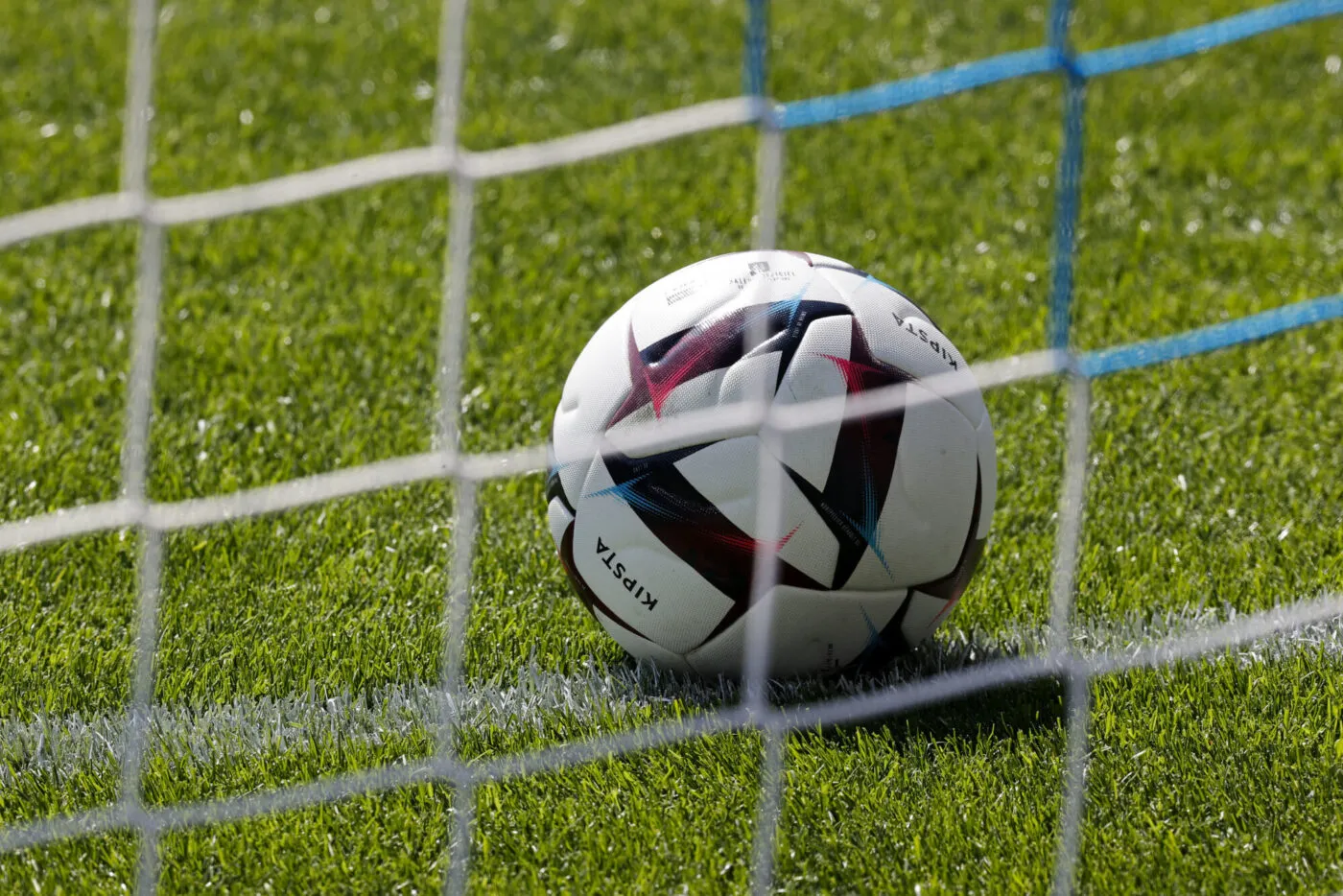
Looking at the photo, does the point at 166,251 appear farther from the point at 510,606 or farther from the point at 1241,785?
the point at 1241,785

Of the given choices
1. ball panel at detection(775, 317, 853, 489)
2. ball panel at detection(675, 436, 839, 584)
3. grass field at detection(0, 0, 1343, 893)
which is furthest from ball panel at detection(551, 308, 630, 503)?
grass field at detection(0, 0, 1343, 893)

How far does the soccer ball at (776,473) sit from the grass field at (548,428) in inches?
6.7

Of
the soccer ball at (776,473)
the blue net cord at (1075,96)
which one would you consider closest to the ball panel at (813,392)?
the soccer ball at (776,473)

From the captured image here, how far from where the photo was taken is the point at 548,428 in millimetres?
3820

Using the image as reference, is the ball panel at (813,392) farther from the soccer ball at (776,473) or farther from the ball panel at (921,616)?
the ball panel at (921,616)

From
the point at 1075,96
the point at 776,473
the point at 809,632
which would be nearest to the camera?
the point at 776,473

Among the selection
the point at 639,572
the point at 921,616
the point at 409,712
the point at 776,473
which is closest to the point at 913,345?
the point at 776,473

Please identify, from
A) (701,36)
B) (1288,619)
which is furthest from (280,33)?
(1288,619)

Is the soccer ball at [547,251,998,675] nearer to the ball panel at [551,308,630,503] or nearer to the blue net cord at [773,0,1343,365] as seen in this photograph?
the ball panel at [551,308,630,503]

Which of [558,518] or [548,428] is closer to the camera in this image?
[558,518]

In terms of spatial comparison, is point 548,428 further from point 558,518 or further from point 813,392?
point 813,392

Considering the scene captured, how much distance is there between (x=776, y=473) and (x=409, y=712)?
0.76 m

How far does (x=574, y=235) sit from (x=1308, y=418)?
200 centimetres

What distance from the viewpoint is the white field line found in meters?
2.72
